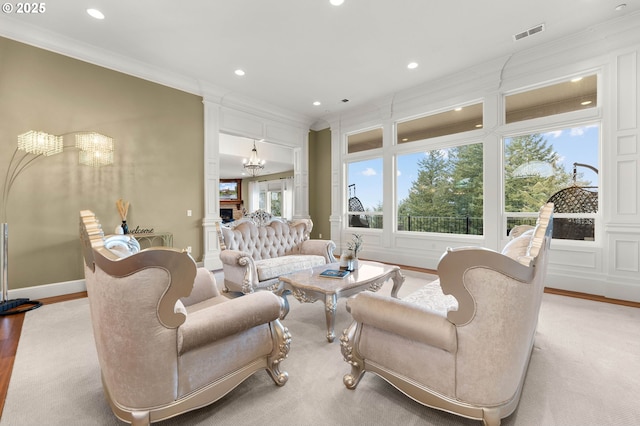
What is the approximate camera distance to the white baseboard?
348 centimetres

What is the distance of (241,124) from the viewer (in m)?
5.73

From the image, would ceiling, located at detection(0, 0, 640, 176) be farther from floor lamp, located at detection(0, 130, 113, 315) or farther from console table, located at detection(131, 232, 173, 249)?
console table, located at detection(131, 232, 173, 249)

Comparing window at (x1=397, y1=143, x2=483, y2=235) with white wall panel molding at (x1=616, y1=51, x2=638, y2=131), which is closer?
white wall panel molding at (x1=616, y1=51, x2=638, y2=131)

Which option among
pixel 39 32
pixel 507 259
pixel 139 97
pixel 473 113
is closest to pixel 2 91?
pixel 39 32

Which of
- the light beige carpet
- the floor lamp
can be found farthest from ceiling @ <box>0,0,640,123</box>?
the light beige carpet

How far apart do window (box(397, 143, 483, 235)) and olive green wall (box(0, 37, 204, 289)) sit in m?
4.14

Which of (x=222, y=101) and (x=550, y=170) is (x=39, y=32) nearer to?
(x=222, y=101)

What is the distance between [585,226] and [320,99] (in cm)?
485

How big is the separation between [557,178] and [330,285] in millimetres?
3892

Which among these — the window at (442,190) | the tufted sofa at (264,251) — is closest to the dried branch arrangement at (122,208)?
the tufted sofa at (264,251)

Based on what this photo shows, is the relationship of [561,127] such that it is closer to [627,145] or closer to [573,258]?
[627,145]

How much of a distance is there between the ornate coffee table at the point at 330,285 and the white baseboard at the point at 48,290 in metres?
3.09

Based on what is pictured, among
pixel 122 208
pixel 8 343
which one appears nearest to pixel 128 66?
pixel 122 208

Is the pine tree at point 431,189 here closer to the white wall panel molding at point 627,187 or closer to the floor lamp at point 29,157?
the white wall panel molding at point 627,187
